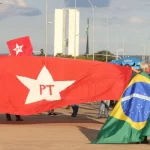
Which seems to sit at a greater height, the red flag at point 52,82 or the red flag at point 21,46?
the red flag at point 21,46

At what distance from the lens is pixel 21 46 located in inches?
789

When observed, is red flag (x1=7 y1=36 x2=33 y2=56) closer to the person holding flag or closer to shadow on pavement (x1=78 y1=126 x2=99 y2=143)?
shadow on pavement (x1=78 y1=126 x2=99 y2=143)

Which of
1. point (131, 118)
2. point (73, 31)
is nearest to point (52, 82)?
point (131, 118)

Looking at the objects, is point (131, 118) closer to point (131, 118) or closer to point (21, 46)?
point (131, 118)

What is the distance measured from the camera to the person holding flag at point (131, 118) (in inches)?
430

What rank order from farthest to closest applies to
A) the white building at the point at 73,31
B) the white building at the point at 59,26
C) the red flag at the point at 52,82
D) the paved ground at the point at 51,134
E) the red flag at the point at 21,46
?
the white building at the point at 59,26, the white building at the point at 73,31, the red flag at the point at 21,46, the red flag at the point at 52,82, the paved ground at the point at 51,134

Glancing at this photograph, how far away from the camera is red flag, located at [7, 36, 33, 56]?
64.6ft

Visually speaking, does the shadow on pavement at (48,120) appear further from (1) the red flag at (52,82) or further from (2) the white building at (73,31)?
(2) the white building at (73,31)

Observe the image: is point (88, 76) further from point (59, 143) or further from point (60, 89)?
point (59, 143)

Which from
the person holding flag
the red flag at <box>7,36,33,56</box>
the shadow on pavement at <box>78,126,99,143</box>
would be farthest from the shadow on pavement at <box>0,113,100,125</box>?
the person holding flag

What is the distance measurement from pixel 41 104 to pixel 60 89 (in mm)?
685

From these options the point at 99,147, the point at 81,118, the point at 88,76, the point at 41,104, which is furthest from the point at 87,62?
the point at 99,147

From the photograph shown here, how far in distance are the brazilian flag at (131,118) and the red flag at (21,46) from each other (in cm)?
880

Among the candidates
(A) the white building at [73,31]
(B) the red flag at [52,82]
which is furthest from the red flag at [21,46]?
(A) the white building at [73,31]
